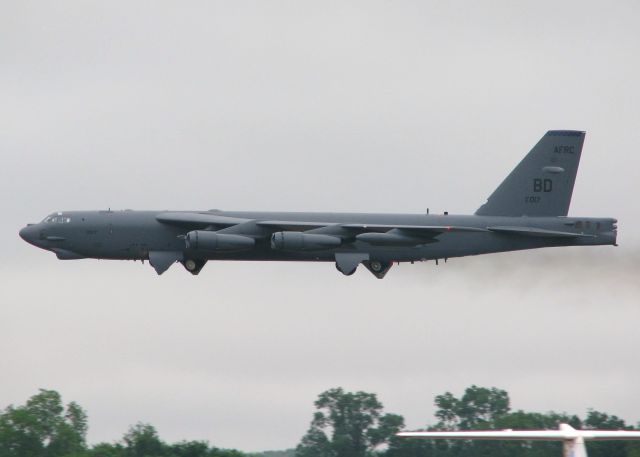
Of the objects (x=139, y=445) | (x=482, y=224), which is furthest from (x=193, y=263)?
(x=139, y=445)

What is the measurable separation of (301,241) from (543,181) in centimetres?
1092

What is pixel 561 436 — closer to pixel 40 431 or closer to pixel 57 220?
pixel 57 220

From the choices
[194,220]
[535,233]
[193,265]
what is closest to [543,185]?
[535,233]

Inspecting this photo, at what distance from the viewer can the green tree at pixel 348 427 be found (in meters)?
89.6

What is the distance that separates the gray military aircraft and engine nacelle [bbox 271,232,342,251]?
0.05m

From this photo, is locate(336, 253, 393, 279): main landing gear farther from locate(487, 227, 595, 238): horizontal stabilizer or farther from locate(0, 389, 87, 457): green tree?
locate(0, 389, 87, 457): green tree

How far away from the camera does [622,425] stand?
93.8 m

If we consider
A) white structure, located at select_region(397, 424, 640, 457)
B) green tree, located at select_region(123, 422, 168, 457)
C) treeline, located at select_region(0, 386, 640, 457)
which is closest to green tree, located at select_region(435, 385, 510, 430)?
treeline, located at select_region(0, 386, 640, 457)

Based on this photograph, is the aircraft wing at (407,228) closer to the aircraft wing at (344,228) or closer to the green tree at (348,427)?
the aircraft wing at (344,228)

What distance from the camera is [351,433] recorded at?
91.6m

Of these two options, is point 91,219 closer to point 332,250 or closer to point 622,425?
point 332,250

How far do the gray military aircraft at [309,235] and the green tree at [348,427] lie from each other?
2712cm

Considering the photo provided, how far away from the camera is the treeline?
79.1 metres

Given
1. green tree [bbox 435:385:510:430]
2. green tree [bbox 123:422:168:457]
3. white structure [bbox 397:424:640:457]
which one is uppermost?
green tree [bbox 435:385:510:430]
